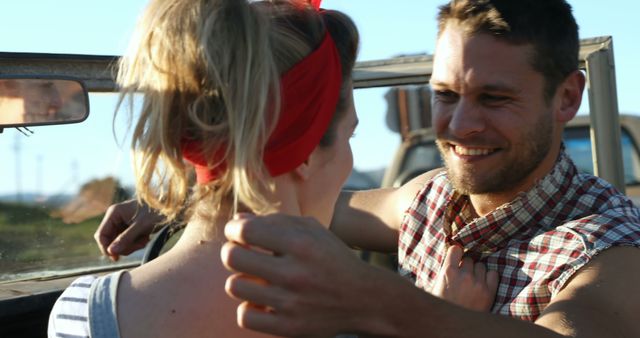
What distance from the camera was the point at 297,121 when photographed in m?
1.59

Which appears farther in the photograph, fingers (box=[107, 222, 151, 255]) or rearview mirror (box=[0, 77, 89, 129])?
fingers (box=[107, 222, 151, 255])

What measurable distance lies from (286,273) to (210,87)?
41cm

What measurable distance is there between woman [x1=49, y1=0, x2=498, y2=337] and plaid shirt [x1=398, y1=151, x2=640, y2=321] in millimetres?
996

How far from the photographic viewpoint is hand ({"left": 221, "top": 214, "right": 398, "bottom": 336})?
128cm

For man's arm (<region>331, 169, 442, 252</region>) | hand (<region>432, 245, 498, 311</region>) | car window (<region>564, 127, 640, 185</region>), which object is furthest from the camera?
car window (<region>564, 127, 640, 185</region>)

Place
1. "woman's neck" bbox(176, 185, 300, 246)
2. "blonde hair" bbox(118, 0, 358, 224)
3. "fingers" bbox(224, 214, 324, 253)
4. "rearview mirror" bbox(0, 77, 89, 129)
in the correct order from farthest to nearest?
"rearview mirror" bbox(0, 77, 89, 129) < "woman's neck" bbox(176, 185, 300, 246) < "blonde hair" bbox(118, 0, 358, 224) < "fingers" bbox(224, 214, 324, 253)

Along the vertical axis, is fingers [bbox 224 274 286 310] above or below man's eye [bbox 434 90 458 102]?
below

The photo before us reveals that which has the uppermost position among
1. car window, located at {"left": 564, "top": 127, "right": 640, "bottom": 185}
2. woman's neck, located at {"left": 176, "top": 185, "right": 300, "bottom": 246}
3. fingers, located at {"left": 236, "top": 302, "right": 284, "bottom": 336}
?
woman's neck, located at {"left": 176, "top": 185, "right": 300, "bottom": 246}

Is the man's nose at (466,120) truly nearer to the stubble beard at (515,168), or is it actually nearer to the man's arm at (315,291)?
the stubble beard at (515,168)

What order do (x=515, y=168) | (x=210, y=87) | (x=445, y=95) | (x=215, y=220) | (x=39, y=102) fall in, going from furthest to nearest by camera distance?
1. (x=445, y=95)
2. (x=515, y=168)
3. (x=39, y=102)
4. (x=215, y=220)
5. (x=210, y=87)

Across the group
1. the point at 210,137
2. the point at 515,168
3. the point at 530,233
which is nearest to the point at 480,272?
the point at 530,233

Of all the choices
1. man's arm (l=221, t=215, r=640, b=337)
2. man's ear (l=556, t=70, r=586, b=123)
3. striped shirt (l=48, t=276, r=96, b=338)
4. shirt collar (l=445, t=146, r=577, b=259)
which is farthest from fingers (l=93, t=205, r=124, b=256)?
man's ear (l=556, t=70, r=586, b=123)

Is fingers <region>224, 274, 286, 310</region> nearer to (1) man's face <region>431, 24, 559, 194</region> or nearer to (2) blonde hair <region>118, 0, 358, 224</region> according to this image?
(2) blonde hair <region>118, 0, 358, 224</region>

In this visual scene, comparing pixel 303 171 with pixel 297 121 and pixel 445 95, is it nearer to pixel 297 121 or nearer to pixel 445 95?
pixel 297 121
